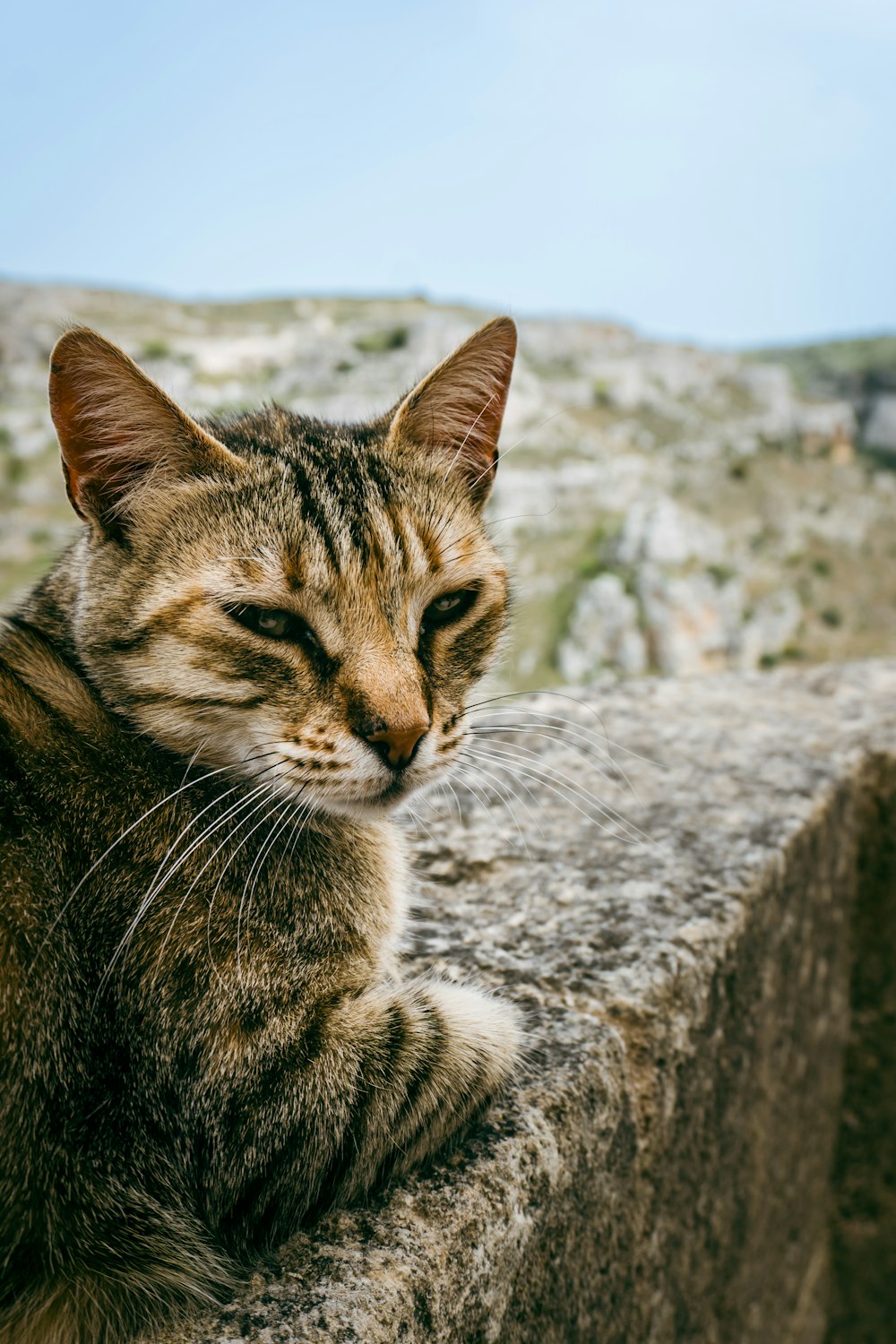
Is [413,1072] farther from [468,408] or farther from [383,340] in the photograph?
[383,340]

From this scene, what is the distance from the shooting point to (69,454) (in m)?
1.34

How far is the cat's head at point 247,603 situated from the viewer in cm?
130

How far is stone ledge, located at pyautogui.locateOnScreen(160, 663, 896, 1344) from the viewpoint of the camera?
40.2 inches

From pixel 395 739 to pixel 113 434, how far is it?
0.61 metres

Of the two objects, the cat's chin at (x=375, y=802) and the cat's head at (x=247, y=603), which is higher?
the cat's head at (x=247, y=603)

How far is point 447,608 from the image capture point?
1.57 meters

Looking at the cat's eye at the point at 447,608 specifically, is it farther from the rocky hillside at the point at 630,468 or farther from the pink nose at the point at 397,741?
the rocky hillside at the point at 630,468

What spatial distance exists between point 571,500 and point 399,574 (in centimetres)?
4565

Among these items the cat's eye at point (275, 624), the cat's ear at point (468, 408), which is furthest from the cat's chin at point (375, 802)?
the cat's ear at point (468, 408)

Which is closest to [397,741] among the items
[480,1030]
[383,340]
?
[480,1030]

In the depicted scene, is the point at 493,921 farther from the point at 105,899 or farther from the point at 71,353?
the point at 71,353

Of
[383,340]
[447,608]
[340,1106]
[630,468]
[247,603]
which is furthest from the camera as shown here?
[383,340]

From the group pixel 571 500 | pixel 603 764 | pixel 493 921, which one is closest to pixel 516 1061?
pixel 493 921

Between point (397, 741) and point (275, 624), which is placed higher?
point (275, 624)
